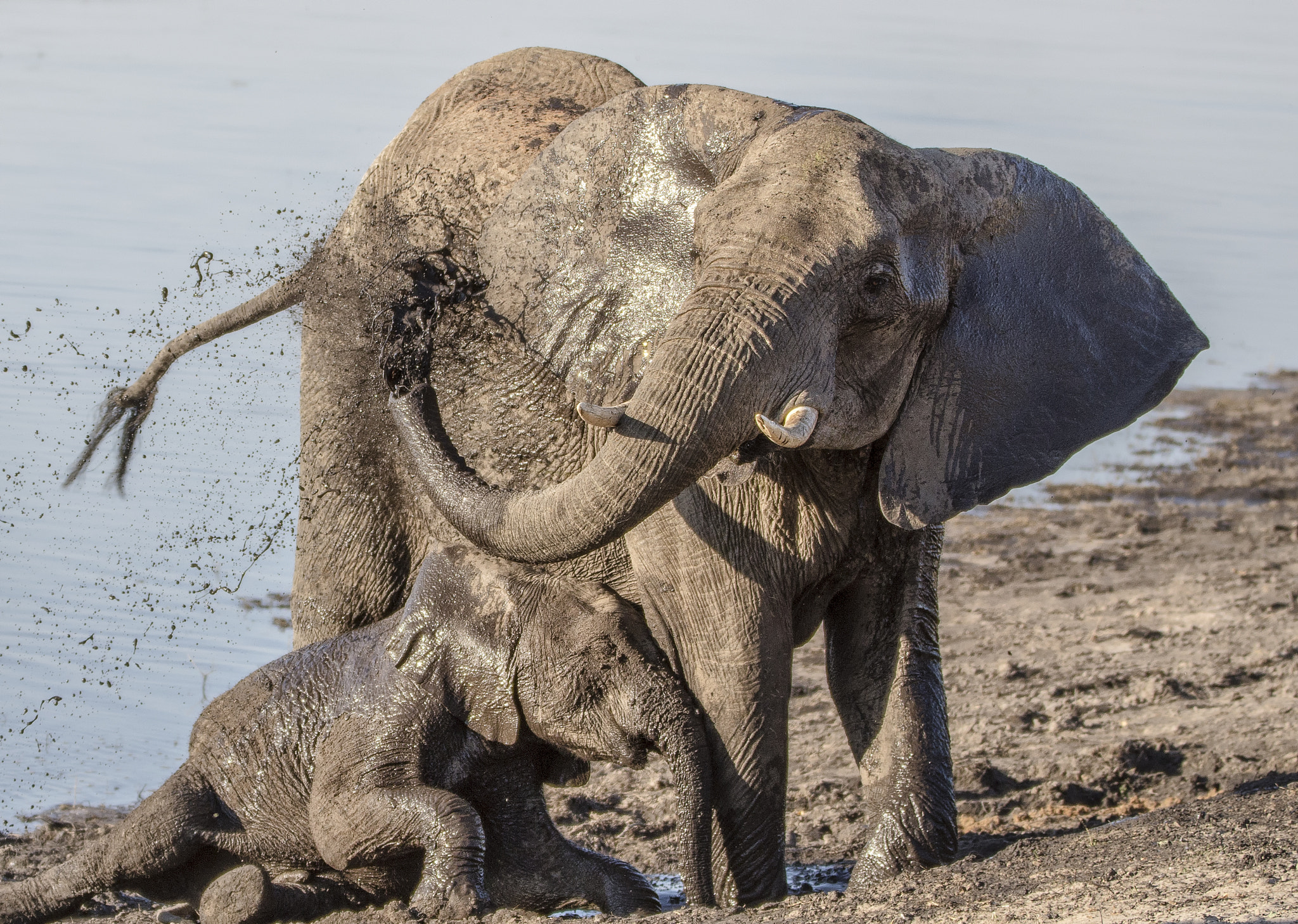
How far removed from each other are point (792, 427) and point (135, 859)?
2972mm

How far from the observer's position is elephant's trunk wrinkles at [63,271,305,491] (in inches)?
306

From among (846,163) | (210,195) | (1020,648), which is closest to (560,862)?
(846,163)

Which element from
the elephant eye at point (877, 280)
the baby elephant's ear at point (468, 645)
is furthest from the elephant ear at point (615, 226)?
the baby elephant's ear at point (468, 645)

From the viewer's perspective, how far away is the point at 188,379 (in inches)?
494

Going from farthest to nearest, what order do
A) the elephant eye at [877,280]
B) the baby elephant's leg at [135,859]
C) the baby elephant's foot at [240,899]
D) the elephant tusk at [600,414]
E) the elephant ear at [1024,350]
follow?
the baby elephant's leg at [135,859] → the baby elephant's foot at [240,899] → the elephant ear at [1024,350] → the elephant eye at [877,280] → the elephant tusk at [600,414]

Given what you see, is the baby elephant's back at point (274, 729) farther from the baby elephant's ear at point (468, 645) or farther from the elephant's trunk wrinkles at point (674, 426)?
the elephant's trunk wrinkles at point (674, 426)

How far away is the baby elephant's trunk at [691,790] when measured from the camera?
5.68m

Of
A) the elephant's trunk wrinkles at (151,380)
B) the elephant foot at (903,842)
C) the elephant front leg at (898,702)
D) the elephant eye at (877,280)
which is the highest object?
the elephant eye at (877,280)

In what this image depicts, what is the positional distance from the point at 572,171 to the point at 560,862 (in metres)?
2.27

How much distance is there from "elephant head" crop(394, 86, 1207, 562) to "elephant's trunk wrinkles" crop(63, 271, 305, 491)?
185cm

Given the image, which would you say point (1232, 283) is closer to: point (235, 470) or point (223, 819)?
point (235, 470)

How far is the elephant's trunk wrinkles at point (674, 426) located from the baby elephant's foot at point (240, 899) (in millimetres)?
1795

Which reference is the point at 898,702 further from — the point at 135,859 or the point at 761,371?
the point at 135,859

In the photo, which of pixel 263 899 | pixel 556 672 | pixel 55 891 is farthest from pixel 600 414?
pixel 55 891
